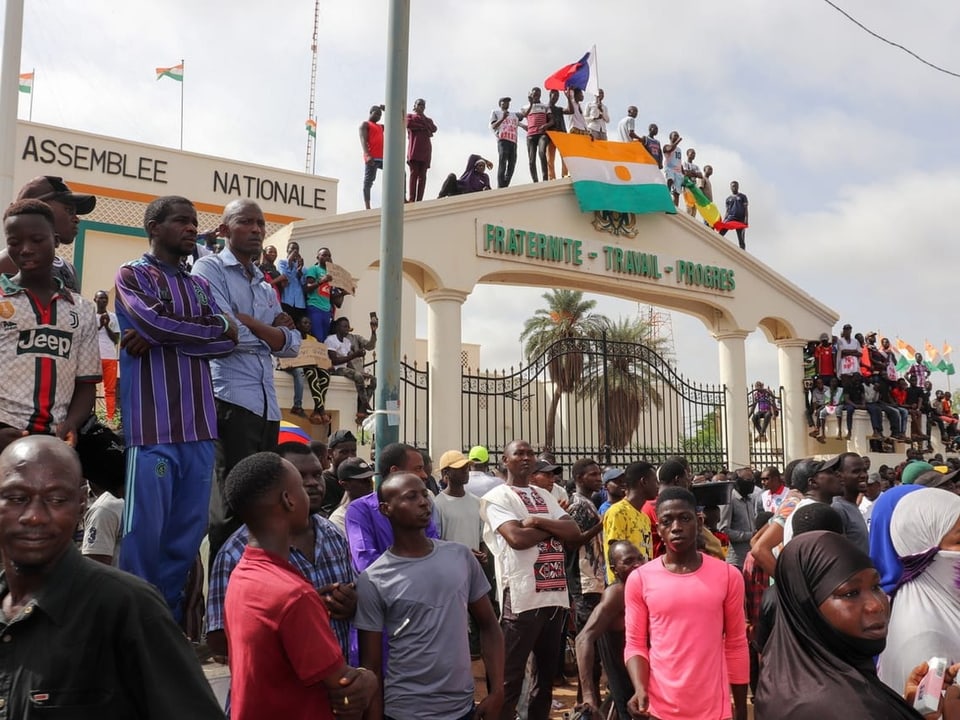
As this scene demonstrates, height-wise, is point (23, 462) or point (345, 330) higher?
point (345, 330)

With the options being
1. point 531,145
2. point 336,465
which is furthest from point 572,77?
point 336,465

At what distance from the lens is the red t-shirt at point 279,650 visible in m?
2.44

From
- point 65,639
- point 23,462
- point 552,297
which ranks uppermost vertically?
point 552,297

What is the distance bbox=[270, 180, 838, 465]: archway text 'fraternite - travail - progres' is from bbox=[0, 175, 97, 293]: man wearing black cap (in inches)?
308

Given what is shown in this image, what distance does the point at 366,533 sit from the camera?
4.10 m

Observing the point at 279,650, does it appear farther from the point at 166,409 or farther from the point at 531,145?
the point at 531,145

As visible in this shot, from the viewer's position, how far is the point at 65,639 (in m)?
1.64

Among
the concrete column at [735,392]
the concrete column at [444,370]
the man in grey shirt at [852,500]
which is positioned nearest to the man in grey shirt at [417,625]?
the man in grey shirt at [852,500]

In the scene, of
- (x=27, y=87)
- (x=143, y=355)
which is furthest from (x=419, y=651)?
(x=27, y=87)

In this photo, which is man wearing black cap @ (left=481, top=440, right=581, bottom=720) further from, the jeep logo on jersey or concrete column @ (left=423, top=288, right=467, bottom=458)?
concrete column @ (left=423, top=288, right=467, bottom=458)

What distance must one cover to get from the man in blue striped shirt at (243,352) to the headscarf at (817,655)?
226 centimetres

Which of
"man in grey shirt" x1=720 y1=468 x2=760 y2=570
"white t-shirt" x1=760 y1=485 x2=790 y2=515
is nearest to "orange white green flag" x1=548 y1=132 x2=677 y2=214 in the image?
"man in grey shirt" x1=720 y1=468 x2=760 y2=570

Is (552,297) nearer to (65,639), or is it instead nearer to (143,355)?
(143,355)

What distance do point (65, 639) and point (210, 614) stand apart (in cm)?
130
